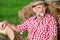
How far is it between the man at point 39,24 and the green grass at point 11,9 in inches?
2.7

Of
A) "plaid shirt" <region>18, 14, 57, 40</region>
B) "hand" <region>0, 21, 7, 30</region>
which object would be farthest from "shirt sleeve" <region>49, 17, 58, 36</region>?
"hand" <region>0, 21, 7, 30</region>

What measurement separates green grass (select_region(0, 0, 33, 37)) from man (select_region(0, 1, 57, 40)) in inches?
2.7

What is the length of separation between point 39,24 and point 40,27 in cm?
3

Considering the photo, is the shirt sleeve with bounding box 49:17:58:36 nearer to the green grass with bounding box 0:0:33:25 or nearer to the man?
the man

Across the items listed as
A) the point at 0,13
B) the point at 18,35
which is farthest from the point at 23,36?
the point at 0,13

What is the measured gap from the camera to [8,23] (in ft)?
6.35

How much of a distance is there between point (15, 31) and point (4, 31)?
0.11 metres

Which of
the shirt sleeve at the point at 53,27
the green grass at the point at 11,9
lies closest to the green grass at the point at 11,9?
the green grass at the point at 11,9

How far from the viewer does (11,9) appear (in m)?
1.96

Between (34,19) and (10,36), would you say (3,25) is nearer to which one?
(10,36)

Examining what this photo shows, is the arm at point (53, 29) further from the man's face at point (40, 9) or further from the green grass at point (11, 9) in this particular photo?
the green grass at point (11, 9)

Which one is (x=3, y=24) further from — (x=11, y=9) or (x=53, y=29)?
(x=53, y=29)

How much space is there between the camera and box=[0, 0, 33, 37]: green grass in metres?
1.94

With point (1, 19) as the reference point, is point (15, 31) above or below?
below
